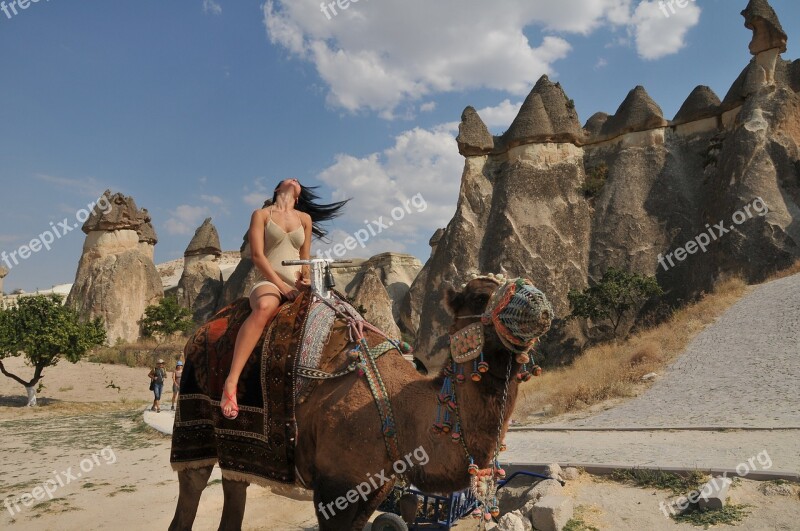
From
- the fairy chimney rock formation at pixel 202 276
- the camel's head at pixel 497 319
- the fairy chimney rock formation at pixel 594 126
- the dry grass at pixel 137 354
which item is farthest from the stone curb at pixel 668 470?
the fairy chimney rock formation at pixel 202 276

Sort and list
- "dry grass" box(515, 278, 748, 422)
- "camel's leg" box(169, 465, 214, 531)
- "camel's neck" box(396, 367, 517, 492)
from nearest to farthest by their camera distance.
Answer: "camel's neck" box(396, 367, 517, 492)
"camel's leg" box(169, 465, 214, 531)
"dry grass" box(515, 278, 748, 422)

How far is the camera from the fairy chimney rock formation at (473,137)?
28641 mm

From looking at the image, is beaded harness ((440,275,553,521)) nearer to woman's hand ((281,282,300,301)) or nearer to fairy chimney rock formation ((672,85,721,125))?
woman's hand ((281,282,300,301))

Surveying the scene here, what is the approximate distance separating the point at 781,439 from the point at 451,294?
6.29 meters

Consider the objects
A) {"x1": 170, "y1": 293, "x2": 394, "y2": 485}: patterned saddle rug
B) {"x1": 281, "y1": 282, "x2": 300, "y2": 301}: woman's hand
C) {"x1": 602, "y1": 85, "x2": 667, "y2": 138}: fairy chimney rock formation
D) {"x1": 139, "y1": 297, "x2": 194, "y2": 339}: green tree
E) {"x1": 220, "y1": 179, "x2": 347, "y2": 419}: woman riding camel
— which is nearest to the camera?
{"x1": 170, "y1": 293, "x2": 394, "y2": 485}: patterned saddle rug

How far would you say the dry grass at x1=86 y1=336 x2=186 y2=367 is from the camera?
2827 centimetres

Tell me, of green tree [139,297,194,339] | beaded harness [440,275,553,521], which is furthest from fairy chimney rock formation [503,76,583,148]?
beaded harness [440,275,553,521]

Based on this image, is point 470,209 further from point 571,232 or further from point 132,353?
point 132,353

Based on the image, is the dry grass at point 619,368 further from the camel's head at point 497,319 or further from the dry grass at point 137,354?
the dry grass at point 137,354

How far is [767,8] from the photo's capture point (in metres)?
23.9

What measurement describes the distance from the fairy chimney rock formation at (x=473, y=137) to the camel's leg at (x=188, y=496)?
2613 centimetres

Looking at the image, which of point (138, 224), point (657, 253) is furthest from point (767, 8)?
point (138, 224)

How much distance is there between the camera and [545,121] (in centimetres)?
2783

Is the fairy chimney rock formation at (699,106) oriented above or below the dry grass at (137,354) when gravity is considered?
above
